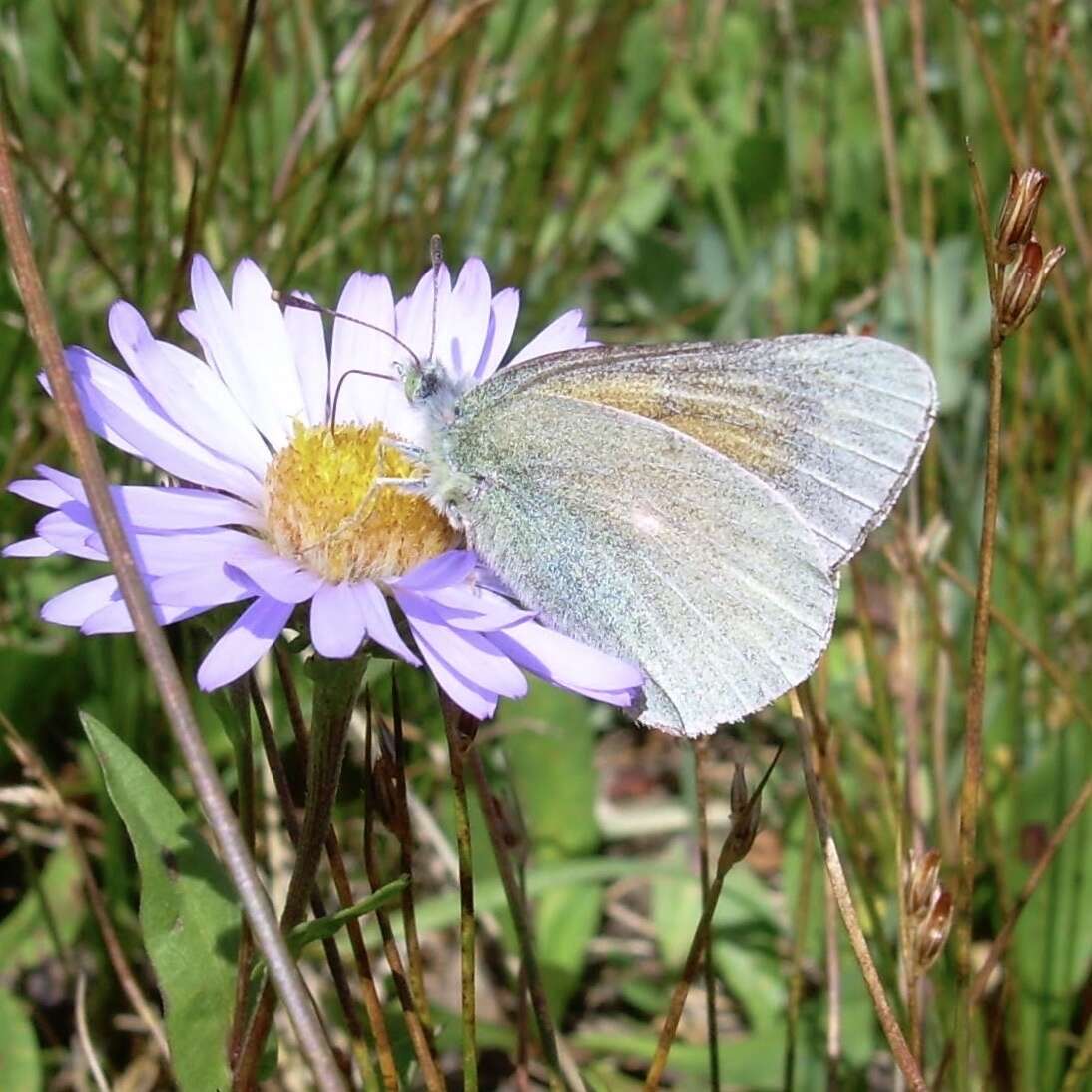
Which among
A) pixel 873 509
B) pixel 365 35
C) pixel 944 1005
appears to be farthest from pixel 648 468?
pixel 365 35

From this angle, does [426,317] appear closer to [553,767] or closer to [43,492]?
[43,492]

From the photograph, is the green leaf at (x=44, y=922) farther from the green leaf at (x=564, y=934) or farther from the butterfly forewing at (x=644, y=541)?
the butterfly forewing at (x=644, y=541)

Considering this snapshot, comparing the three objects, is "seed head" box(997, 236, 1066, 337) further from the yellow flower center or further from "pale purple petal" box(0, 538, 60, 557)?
"pale purple petal" box(0, 538, 60, 557)

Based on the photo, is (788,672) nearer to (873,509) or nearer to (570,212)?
(873,509)

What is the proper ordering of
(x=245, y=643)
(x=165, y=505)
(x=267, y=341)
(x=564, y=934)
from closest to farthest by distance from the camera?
(x=245, y=643)
(x=165, y=505)
(x=267, y=341)
(x=564, y=934)

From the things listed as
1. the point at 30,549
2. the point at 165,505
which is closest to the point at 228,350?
the point at 165,505
